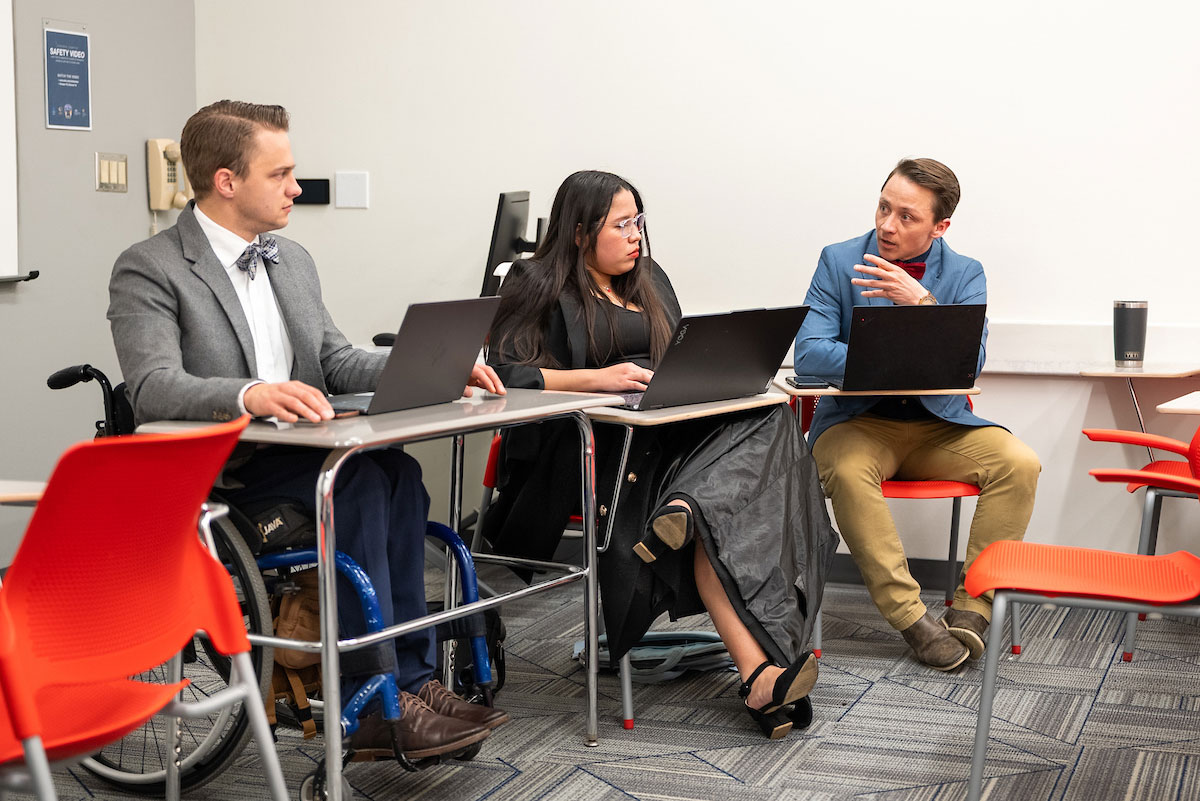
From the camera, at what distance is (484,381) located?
95.8 inches

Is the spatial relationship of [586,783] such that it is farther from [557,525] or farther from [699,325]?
[699,325]

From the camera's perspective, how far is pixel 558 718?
8.91 feet

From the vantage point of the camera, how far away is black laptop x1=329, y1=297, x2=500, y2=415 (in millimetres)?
2084

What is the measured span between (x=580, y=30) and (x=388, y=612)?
7.95ft

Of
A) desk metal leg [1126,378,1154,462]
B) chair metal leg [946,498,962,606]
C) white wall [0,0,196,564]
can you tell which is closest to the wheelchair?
white wall [0,0,196,564]

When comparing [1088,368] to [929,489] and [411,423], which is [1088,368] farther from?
[411,423]

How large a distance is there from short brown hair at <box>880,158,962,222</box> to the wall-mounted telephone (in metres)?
2.34

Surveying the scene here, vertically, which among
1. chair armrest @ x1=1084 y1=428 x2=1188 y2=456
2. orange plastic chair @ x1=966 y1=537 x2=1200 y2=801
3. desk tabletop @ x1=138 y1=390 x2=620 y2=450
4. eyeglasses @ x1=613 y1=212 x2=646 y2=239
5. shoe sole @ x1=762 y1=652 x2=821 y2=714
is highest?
eyeglasses @ x1=613 y1=212 x2=646 y2=239

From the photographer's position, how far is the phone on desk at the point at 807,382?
3051 mm

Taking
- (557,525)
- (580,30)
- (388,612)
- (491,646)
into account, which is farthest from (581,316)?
(580,30)

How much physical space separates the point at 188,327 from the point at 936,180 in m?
1.97

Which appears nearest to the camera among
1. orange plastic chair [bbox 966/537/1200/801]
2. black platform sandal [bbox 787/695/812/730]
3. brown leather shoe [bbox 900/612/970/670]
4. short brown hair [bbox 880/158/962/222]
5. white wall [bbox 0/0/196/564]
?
orange plastic chair [bbox 966/537/1200/801]

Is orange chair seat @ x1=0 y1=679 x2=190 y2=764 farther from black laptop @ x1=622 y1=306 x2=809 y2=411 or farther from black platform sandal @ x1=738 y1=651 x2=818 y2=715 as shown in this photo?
black platform sandal @ x1=738 y1=651 x2=818 y2=715

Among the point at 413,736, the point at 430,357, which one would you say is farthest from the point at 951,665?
the point at 430,357
